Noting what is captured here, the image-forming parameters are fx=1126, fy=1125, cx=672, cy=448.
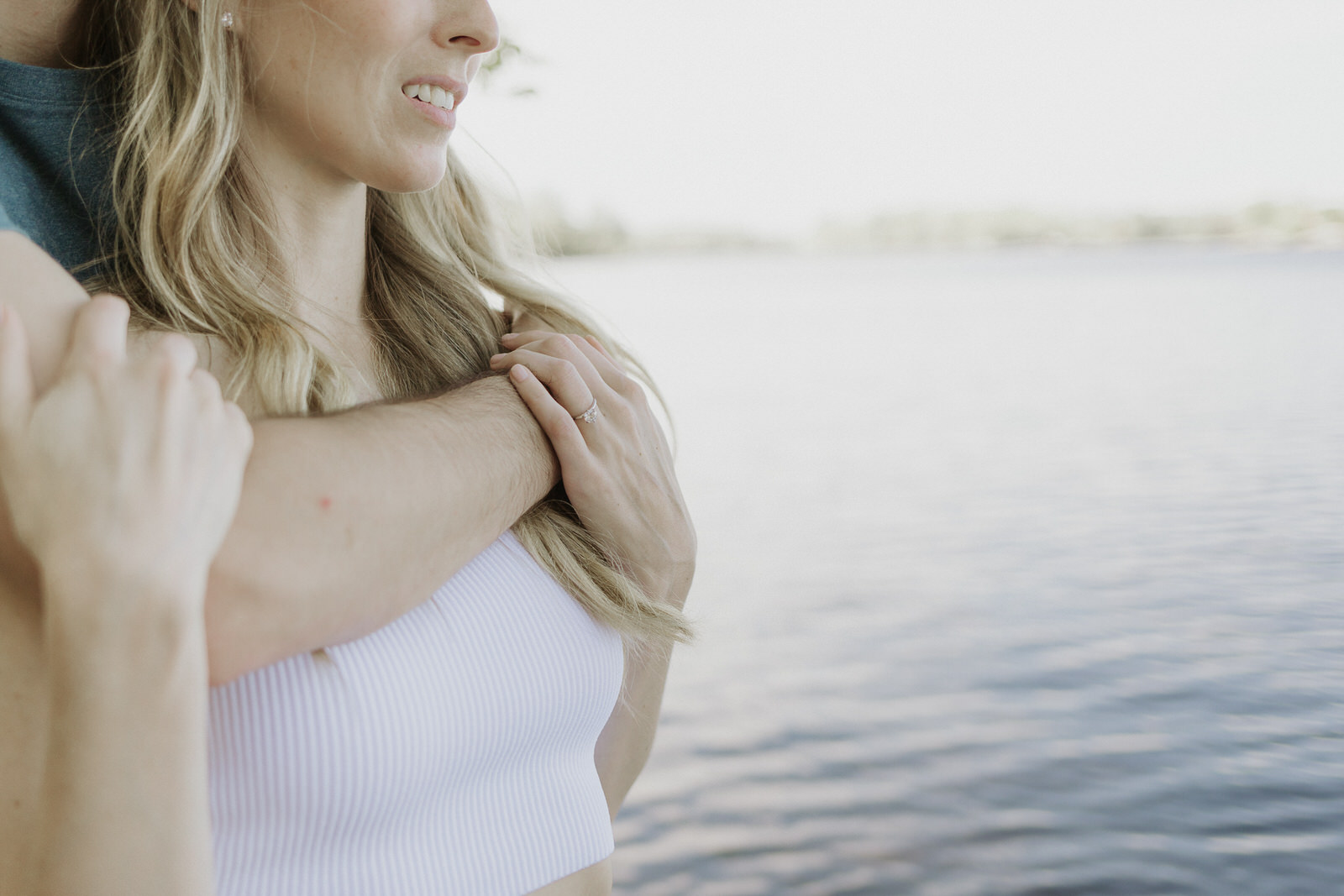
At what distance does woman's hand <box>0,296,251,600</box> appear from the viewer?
74 centimetres

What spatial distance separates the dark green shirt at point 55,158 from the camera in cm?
117

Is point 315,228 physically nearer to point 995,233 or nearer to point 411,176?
point 411,176

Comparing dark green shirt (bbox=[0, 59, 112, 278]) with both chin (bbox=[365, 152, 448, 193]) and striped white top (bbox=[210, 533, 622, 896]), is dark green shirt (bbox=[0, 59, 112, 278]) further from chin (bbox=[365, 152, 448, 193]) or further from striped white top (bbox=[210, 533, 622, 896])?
striped white top (bbox=[210, 533, 622, 896])

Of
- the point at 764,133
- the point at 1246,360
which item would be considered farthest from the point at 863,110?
the point at 1246,360

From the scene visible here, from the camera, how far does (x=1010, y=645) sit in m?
5.47

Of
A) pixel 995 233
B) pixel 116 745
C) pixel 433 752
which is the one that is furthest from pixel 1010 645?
pixel 995 233

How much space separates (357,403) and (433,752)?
0.42 metres

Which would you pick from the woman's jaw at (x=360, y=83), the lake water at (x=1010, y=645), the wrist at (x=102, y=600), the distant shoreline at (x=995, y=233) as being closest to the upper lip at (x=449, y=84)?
the woman's jaw at (x=360, y=83)

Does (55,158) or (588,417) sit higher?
(55,158)

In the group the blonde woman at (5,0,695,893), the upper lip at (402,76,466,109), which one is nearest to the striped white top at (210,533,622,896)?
the blonde woman at (5,0,695,893)

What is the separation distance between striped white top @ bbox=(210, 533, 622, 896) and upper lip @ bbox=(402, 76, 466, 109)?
0.52 meters

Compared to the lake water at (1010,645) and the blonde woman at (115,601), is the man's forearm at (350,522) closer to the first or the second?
the blonde woman at (115,601)

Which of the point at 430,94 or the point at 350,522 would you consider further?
the point at 430,94

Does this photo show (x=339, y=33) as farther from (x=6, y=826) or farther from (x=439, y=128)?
(x=6, y=826)
